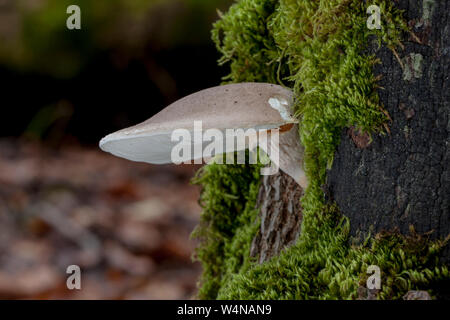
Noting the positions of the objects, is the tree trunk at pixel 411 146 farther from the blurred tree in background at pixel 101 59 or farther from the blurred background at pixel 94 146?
the blurred tree in background at pixel 101 59

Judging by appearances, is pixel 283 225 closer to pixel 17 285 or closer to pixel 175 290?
pixel 175 290

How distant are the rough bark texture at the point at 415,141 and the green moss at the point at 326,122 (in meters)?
0.04

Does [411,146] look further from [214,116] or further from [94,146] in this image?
[94,146]

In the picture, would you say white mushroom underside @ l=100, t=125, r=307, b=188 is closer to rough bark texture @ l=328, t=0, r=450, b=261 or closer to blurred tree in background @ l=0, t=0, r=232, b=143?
rough bark texture @ l=328, t=0, r=450, b=261

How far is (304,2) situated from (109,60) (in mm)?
5068

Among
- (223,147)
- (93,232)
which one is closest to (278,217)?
(223,147)

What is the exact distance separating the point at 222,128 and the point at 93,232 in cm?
313

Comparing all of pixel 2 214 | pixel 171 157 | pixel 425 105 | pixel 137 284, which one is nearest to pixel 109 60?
pixel 2 214

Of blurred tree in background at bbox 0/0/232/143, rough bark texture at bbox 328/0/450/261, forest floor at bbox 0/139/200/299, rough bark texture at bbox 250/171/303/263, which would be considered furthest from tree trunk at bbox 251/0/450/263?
blurred tree in background at bbox 0/0/232/143

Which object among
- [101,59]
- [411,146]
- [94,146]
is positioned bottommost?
[411,146]

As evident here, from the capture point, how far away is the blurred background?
149 inches

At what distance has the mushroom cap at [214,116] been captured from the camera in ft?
4.26

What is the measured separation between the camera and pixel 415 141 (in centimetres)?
124
